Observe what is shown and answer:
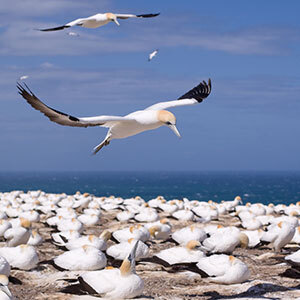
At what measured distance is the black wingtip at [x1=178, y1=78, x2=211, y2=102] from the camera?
10289mm

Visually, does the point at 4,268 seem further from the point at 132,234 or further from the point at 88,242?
the point at 132,234

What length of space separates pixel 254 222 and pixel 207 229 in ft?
9.47

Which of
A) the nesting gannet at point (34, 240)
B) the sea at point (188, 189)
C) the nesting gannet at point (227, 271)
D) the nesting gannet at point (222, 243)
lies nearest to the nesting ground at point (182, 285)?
the nesting gannet at point (227, 271)

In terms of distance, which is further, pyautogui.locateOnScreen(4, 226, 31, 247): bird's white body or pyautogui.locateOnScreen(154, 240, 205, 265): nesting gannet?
pyautogui.locateOnScreen(4, 226, 31, 247): bird's white body

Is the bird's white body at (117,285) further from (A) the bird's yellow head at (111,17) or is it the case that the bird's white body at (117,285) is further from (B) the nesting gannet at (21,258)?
(A) the bird's yellow head at (111,17)

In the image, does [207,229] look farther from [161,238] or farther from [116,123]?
[116,123]

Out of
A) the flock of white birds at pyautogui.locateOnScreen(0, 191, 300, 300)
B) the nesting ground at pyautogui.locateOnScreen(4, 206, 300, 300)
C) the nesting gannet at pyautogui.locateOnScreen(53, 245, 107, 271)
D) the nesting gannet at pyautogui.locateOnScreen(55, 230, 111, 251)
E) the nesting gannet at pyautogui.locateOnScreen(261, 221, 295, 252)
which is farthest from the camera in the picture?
the nesting gannet at pyautogui.locateOnScreen(261, 221, 295, 252)

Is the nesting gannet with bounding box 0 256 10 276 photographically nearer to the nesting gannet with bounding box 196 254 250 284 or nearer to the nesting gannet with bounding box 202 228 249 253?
the nesting gannet with bounding box 196 254 250 284

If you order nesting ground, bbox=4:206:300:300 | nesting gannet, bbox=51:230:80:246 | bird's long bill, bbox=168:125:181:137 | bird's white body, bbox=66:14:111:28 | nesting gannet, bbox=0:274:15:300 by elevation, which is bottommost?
nesting ground, bbox=4:206:300:300

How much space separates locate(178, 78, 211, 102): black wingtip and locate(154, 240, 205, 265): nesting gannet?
7.50ft

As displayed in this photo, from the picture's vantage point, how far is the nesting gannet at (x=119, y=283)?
8.02 m

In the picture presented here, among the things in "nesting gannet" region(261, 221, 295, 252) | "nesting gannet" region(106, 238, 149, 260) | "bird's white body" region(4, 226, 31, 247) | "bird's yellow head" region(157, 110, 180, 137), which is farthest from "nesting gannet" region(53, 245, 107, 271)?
"nesting gannet" region(261, 221, 295, 252)

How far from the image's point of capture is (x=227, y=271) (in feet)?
30.6

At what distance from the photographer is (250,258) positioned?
12.1 m
